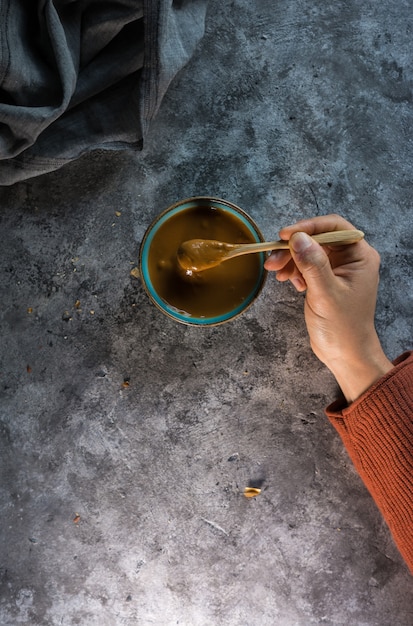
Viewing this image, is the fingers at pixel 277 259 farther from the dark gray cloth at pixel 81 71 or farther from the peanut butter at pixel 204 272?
the dark gray cloth at pixel 81 71

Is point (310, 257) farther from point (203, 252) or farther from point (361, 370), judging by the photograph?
point (361, 370)

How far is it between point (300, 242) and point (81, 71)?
30.6 inches

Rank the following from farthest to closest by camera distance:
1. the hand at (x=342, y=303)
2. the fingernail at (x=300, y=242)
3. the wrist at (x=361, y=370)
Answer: the wrist at (x=361, y=370)
the hand at (x=342, y=303)
the fingernail at (x=300, y=242)

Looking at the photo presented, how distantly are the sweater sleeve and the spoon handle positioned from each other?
409mm

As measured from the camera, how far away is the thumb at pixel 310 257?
123cm

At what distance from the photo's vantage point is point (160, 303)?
54.5 inches

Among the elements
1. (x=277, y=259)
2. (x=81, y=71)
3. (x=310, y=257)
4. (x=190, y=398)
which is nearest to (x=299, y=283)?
(x=277, y=259)

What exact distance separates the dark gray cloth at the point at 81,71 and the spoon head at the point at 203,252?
400 millimetres

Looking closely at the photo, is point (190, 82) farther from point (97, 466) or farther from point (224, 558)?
point (224, 558)

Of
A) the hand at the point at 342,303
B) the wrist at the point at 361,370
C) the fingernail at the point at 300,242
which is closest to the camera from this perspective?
the fingernail at the point at 300,242

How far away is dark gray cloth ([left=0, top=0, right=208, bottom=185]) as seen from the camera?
137cm

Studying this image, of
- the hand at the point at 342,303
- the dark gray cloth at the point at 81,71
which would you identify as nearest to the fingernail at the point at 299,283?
the hand at the point at 342,303

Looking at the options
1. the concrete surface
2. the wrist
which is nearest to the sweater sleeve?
the wrist

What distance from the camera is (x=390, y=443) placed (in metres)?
1.44
